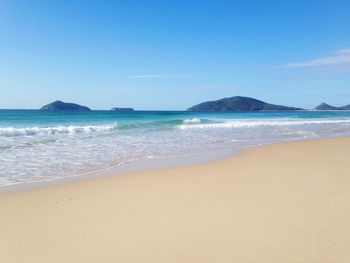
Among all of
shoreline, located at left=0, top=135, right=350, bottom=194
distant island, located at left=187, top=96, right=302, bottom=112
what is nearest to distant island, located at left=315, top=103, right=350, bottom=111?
distant island, located at left=187, top=96, right=302, bottom=112

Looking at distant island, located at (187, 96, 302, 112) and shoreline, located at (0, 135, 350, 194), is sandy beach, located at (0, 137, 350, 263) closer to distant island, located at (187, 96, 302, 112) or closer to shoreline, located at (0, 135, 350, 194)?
shoreline, located at (0, 135, 350, 194)

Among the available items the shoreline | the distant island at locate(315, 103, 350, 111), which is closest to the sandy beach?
the shoreline

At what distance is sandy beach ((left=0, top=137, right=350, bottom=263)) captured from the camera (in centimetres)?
265

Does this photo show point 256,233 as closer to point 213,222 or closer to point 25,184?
point 213,222

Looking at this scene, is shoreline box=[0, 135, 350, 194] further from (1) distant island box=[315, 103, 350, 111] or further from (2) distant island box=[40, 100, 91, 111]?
(1) distant island box=[315, 103, 350, 111]

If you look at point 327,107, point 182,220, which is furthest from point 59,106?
point 327,107

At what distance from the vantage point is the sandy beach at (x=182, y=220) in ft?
8.70

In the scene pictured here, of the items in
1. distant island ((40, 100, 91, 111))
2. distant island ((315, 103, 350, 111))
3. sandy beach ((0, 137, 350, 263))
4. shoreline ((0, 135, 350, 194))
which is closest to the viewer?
sandy beach ((0, 137, 350, 263))

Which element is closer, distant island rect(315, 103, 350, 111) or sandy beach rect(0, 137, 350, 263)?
sandy beach rect(0, 137, 350, 263)

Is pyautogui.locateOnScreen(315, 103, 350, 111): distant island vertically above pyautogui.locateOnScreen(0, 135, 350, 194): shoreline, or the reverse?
pyautogui.locateOnScreen(315, 103, 350, 111): distant island

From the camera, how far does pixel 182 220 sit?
3.39 metres

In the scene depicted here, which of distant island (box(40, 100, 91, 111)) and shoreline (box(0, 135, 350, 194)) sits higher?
distant island (box(40, 100, 91, 111))

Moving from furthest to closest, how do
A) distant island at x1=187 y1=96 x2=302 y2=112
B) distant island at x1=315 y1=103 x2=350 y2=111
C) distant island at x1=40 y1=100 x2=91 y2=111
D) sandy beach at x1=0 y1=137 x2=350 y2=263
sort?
distant island at x1=315 y1=103 x2=350 y2=111
distant island at x1=187 y1=96 x2=302 y2=112
distant island at x1=40 y1=100 x2=91 y2=111
sandy beach at x1=0 y1=137 x2=350 y2=263

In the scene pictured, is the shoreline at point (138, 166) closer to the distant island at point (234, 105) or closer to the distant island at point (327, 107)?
the distant island at point (234, 105)
